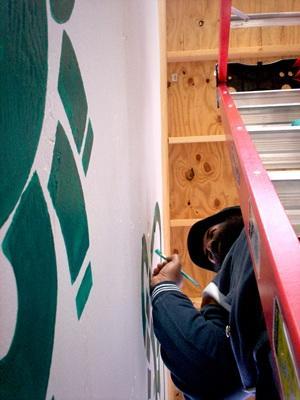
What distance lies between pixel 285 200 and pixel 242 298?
31 centimetres

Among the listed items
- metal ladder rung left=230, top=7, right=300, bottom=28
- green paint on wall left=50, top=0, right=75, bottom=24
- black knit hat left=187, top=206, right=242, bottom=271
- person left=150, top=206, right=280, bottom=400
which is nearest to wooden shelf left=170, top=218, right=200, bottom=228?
black knit hat left=187, top=206, right=242, bottom=271

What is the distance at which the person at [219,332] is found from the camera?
1171mm

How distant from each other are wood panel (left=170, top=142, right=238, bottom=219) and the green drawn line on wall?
9.12 feet

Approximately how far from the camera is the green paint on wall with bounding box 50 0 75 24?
0.56 metres

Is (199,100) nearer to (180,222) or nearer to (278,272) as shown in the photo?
(180,222)

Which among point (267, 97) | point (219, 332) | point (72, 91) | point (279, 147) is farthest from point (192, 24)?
point (72, 91)

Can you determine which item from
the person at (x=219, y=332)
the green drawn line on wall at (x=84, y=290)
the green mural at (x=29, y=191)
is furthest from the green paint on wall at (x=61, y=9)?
the person at (x=219, y=332)

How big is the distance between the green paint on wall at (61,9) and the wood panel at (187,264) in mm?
2941

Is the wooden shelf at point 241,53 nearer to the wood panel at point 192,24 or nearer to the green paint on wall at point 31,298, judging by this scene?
the wood panel at point 192,24

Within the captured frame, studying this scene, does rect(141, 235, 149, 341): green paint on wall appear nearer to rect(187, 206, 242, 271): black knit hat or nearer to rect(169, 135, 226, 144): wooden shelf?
rect(187, 206, 242, 271): black knit hat

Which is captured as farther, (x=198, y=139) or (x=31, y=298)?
(x=198, y=139)

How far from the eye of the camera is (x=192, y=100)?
134 inches

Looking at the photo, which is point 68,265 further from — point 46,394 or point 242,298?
point 242,298

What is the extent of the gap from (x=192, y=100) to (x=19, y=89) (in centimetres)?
307
